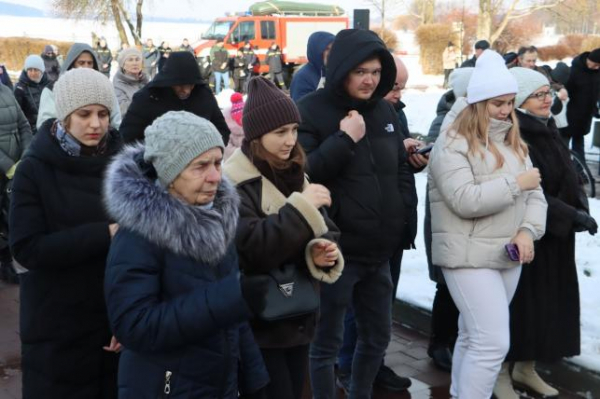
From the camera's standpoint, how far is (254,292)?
2373mm

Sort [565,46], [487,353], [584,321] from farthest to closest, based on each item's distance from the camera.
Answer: [565,46]
[584,321]
[487,353]

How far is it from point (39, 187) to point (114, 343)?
69 cm

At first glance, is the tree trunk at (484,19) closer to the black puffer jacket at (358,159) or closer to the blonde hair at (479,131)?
the blonde hair at (479,131)

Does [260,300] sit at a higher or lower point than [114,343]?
higher

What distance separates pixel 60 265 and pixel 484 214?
1984mm

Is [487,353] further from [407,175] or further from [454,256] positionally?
[407,175]

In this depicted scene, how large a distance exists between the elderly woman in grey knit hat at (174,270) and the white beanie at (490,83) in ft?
5.65

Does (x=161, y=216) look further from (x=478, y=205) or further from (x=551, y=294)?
(x=551, y=294)

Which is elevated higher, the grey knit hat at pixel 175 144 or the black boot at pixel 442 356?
the grey knit hat at pixel 175 144

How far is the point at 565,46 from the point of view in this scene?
41.9m

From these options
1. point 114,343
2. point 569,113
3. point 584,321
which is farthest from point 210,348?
point 569,113

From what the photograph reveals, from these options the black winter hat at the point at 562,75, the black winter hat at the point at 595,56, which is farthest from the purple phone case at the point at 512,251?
the black winter hat at the point at 562,75

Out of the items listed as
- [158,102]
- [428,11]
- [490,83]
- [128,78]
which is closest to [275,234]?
[490,83]

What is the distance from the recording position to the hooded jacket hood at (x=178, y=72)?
554 centimetres
